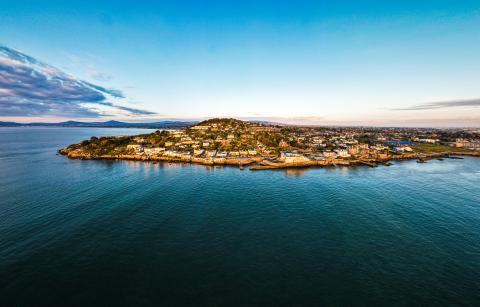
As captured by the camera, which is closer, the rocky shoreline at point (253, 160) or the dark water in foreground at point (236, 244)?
the dark water in foreground at point (236, 244)

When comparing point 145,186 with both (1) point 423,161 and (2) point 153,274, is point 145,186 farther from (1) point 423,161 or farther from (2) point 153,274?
(1) point 423,161

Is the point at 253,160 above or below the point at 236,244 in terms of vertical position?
above

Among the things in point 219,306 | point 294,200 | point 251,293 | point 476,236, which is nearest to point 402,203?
point 476,236

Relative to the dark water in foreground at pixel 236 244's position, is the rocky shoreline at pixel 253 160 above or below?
above

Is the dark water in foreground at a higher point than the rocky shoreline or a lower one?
lower

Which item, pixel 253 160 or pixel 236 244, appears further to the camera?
pixel 253 160

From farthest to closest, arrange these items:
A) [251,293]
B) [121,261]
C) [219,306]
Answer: [121,261] → [251,293] → [219,306]

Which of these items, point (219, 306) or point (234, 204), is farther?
point (234, 204)

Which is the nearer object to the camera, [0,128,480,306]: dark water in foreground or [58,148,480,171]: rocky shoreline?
[0,128,480,306]: dark water in foreground
